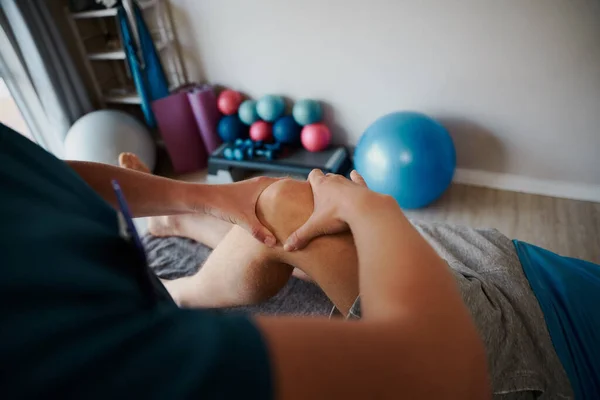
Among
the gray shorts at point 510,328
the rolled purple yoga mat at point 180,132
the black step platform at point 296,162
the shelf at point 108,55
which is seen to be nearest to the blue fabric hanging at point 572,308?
the gray shorts at point 510,328

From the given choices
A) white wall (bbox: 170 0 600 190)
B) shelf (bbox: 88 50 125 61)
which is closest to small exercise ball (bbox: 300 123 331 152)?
white wall (bbox: 170 0 600 190)

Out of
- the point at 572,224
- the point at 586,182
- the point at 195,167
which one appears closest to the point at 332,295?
the point at 572,224

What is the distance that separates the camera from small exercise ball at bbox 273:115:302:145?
94.1 inches

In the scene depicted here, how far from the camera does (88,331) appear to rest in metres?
0.28

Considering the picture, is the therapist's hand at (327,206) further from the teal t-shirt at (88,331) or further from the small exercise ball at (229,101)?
the small exercise ball at (229,101)

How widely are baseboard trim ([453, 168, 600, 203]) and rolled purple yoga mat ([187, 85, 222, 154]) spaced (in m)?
1.59

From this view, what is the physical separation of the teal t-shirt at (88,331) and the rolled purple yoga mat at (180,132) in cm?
231

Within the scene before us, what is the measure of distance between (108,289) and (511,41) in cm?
207

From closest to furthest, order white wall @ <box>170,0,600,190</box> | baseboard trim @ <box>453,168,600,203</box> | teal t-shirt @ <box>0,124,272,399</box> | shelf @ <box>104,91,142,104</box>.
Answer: teal t-shirt @ <box>0,124,272,399</box>, white wall @ <box>170,0,600,190</box>, baseboard trim @ <box>453,168,600,203</box>, shelf @ <box>104,91,142,104</box>

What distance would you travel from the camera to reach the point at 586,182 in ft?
6.57

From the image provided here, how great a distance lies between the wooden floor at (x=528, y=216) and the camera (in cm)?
178

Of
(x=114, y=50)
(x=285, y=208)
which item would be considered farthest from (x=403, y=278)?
(x=114, y=50)

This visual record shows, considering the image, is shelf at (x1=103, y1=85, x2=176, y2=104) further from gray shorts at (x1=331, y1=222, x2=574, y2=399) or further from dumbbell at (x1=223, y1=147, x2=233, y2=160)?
gray shorts at (x1=331, y1=222, x2=574, y2=399)

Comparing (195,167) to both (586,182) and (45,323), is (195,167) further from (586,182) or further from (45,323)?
(45,323)
